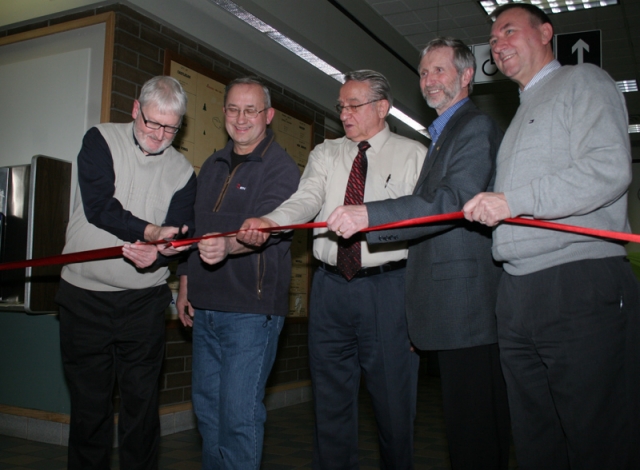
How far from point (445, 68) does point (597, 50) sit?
3602 millimetres

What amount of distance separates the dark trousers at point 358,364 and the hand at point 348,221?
0.46m

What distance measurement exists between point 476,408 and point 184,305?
1.41 meters

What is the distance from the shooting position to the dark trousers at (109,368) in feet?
7.75

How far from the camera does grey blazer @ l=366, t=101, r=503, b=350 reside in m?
2.10

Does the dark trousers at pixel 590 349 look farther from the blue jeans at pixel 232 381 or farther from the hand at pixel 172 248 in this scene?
the hand at pixel 172 248

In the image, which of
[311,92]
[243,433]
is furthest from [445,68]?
[311,92]

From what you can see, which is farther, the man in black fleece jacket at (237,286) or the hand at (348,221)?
the man in black fleece jacket at (237,286)

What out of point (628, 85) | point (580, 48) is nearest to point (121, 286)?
point (580, 48)

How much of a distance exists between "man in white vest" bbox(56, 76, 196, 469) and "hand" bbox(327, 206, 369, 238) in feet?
2.27

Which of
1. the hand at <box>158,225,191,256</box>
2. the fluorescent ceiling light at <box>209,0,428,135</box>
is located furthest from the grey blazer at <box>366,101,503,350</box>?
the fluorescent ceiling light at <box>209,0,428,135</box>

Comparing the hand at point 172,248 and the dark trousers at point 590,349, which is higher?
the hand at point 172,248

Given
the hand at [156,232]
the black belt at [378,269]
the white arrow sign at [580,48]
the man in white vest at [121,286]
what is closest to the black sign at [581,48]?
the white arrow sign at [580,48]

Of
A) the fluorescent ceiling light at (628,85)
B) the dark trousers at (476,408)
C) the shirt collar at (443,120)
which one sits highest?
the fluorescent ceiling light at (628,85)

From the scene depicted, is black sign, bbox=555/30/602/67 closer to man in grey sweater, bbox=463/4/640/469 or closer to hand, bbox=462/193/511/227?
man in grey sweater, bbox=463/4/640/469
